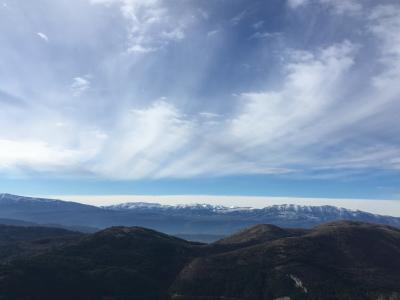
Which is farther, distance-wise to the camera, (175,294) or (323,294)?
(175,294)

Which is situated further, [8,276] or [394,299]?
[8,276]

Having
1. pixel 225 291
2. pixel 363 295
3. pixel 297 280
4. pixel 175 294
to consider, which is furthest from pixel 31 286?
pixel 363 295

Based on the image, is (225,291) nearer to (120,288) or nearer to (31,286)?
(120,288)

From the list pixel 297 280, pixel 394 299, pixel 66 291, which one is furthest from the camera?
pixel 297 280

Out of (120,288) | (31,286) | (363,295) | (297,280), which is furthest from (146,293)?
(363,295)

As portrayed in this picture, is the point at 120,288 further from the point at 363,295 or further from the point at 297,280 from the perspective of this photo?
the point at 363,295

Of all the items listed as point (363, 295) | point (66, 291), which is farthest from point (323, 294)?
point (66, 291)

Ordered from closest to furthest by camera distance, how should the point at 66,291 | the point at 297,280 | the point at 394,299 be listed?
the point at 394,299, the point at 66,291, the point at 297,280
